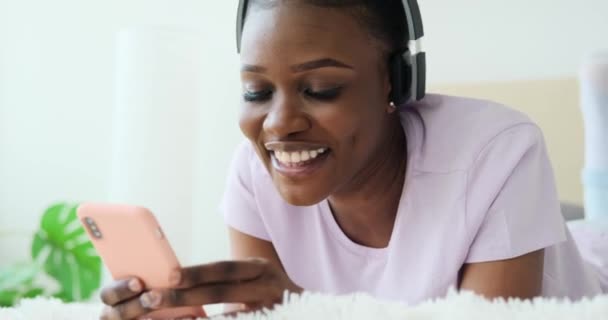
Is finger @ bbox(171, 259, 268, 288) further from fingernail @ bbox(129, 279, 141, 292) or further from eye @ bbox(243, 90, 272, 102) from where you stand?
eye @ bbox(243, 90, 272, 102)

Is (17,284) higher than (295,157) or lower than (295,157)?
lower

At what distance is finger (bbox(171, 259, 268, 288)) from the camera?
2.08ft

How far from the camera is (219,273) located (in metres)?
0.66

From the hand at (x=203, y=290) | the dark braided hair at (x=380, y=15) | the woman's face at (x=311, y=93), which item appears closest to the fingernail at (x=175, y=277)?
the hand at (x=203, y=290)

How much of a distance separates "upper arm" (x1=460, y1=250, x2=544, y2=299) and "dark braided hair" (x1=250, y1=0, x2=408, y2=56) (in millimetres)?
281

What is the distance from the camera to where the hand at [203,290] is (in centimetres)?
63

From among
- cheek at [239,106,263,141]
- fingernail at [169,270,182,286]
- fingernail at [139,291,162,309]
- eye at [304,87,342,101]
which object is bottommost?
fingernail at [139,291,162,309]

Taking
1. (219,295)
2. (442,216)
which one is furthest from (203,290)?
(442,216)

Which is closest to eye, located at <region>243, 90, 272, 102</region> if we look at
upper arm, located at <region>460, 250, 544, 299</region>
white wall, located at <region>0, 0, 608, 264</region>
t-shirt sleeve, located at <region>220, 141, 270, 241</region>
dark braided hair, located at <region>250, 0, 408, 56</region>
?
dark braided hair, located at <region>250, 0, 408, 56</region>

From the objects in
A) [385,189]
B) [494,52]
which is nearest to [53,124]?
[494,52]

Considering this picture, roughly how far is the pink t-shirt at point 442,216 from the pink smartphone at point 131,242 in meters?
0.36

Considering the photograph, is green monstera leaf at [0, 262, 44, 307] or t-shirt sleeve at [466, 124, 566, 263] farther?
green monstera leaf at [0, 262, 44, 307]

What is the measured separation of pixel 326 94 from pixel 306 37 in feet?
0.22

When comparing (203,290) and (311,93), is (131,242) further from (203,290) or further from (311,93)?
(311,93)
